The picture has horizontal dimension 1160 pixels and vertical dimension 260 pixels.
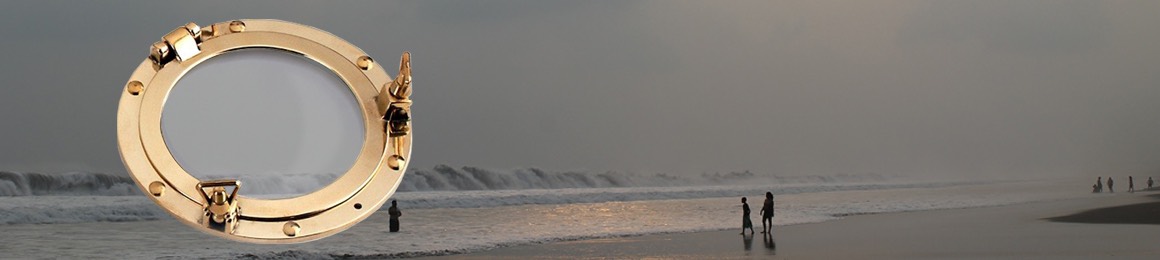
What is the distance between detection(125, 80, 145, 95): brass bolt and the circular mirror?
0.06m

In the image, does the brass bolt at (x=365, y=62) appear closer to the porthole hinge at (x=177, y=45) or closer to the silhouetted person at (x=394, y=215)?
the porthole hinge at (x=177, y=45)

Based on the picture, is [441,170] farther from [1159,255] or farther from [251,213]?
[251,213]

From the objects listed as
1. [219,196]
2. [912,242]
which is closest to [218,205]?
[219,196]

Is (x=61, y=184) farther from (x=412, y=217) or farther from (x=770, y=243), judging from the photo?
(x=770, y=243)

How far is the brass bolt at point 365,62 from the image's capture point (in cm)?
217

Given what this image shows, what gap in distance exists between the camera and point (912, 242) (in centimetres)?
1495

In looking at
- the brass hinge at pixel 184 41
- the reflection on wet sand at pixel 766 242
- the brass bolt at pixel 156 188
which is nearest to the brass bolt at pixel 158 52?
the brass hinge at pixel 184 41

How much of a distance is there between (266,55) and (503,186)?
39.3 m

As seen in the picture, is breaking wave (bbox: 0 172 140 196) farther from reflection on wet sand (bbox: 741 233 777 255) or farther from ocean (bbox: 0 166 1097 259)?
reflection on wet sand (bbox: 741 233 777 255)

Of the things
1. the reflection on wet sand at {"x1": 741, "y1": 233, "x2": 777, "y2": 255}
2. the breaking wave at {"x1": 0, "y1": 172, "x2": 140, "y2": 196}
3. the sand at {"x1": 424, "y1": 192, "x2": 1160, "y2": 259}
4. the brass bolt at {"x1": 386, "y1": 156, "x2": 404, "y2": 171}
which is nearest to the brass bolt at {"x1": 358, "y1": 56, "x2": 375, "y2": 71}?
the brass bolt at {"x1": 386, "y1": 156, "x2": 404, "y2": 171}

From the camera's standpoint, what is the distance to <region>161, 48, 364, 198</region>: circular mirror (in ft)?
6.79

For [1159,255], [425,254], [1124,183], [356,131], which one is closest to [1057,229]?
[1159,255]

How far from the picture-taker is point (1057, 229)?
16844 mm

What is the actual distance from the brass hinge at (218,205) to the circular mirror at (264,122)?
0.35 ft
